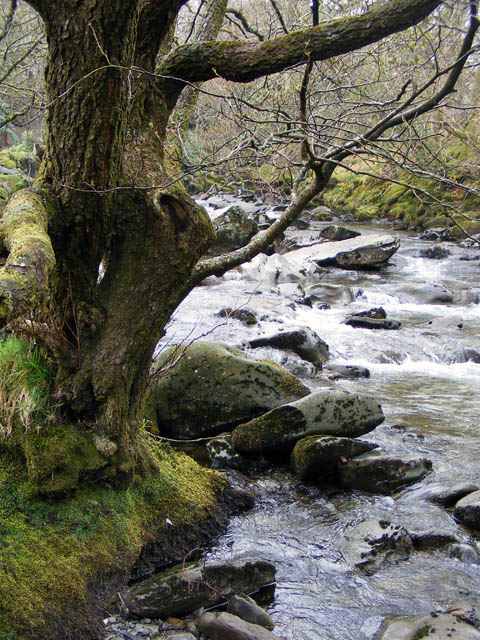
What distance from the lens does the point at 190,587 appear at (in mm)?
3723

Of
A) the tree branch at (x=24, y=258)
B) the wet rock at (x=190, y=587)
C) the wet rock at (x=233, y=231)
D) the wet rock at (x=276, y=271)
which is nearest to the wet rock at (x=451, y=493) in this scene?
the wet rock at (x=190, y=587)

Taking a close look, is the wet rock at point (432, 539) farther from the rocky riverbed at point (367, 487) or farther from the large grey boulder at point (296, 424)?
the large grey boulder at point (296, 424)

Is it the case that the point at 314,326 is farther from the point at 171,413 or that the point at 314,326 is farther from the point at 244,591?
the point at 244,591

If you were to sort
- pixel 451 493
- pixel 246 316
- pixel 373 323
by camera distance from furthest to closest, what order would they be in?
1. pixel 373 323
2. pixel 246 316
3. pixel 451 493

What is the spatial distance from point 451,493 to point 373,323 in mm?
7073

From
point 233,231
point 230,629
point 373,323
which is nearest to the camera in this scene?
point 230,629

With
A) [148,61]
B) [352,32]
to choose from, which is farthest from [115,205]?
[352,32]

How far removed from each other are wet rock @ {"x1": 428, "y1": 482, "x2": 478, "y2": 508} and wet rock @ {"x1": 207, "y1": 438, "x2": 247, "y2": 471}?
1847 mm

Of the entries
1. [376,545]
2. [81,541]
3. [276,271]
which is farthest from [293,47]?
[276,271]

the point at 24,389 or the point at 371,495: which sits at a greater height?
the point at 24,389

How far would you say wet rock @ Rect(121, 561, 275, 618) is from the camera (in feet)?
11.8

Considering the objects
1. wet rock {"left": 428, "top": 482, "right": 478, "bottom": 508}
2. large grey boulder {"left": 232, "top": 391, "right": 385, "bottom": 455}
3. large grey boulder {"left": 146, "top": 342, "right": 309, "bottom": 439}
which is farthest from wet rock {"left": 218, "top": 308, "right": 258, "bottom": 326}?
wet rock {"left": 428, "top": 482, "right": 478, "bottom": 508}

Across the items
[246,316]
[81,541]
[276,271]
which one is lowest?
[81,541]

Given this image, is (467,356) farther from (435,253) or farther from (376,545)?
(435,253)
